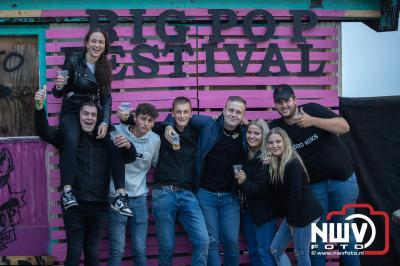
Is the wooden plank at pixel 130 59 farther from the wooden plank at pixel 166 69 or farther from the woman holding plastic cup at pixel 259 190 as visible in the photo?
the woman holding plastic cup at pixel 259 190

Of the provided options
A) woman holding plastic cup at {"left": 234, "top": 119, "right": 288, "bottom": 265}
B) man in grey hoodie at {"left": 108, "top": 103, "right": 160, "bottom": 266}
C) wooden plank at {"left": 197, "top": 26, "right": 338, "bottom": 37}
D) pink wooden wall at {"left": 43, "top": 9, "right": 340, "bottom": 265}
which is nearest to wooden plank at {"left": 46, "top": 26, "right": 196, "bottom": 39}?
pink wooden wall at {"left": 43, "top": 9, "right": 340, "bottom": 265}

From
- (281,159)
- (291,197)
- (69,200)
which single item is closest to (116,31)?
(69,200)

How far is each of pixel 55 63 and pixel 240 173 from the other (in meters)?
2.84

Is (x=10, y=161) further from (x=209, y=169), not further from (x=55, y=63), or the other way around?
(x=209, y=169)

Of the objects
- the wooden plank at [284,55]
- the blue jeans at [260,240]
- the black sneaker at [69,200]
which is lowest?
the blue jeans at [260,240]

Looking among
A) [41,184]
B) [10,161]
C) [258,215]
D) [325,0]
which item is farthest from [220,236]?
[325,0]

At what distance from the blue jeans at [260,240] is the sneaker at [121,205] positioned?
4.94 ft

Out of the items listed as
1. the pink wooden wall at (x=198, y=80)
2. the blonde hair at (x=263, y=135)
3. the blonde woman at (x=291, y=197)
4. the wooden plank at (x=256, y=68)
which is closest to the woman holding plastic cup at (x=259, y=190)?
the blonde hair at (x=263, y=135)

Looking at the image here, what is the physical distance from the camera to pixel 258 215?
5.90m

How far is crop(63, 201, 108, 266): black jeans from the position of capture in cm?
545

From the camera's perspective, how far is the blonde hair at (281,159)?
18.4 ft

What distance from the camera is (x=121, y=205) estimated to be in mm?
5613

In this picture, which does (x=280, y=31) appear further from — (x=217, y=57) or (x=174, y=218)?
(x=174, y=218)

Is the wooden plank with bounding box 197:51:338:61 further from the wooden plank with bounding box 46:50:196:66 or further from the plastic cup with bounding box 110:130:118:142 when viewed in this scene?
the plastic cup with bounding box 110:130:118:142
